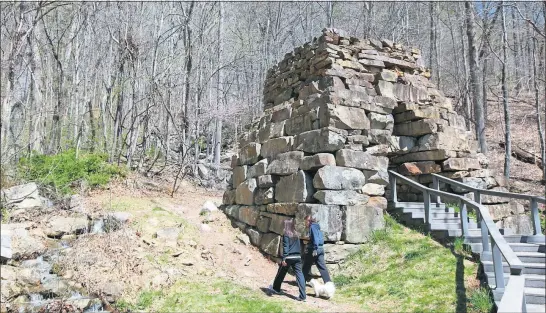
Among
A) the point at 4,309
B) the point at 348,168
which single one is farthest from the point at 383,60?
the point at 4,309

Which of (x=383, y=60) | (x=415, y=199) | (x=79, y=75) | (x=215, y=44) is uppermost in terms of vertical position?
(x=215, y=44)

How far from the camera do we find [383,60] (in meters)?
9.59

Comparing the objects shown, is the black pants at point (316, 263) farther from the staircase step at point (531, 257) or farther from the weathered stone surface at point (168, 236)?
the weathered stone surface at point (168, 236)

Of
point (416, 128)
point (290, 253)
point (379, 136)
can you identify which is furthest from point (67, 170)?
point (416, 128)

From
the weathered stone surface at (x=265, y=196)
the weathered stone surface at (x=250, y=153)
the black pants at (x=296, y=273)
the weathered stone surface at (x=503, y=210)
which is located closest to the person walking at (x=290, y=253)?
the black pants at (x=296, y=273)

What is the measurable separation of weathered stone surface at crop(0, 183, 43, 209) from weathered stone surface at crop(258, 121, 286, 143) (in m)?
5.48

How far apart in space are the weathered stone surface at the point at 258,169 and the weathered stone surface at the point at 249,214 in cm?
83

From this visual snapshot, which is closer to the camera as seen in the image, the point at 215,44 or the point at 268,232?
the point at 268,232

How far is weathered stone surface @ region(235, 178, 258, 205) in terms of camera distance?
387 inches

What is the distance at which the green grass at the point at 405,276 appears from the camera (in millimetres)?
5637

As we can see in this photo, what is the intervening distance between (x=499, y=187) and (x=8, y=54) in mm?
10995

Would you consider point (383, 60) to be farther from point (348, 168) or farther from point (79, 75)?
point (79, 75)

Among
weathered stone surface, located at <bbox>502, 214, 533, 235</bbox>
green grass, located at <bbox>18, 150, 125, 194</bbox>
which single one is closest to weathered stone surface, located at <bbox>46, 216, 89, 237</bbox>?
green grass, located at <bbox>18, 150, 125, 194</bbox>

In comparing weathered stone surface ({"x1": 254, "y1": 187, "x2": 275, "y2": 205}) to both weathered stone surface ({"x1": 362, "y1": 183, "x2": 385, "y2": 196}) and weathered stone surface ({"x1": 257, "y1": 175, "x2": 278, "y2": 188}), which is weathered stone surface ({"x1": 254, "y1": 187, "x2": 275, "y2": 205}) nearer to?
weathered stone surface ({"x1": 257, "y1": 175, "x2": 278, "y2": 188})
